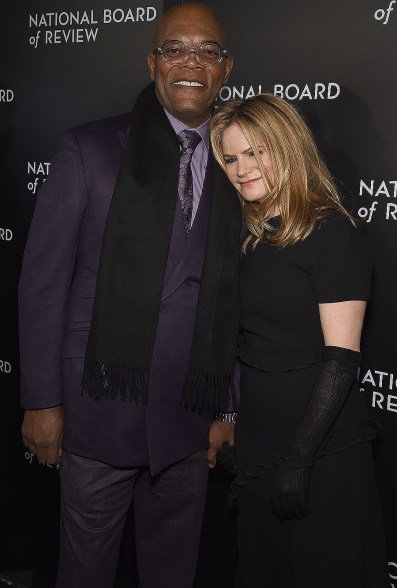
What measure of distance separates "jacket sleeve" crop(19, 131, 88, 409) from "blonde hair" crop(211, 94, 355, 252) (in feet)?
1.62

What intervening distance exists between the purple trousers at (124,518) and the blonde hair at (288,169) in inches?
33.6

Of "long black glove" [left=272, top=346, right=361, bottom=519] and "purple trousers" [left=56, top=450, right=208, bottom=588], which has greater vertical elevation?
"long black glove" [left=272, top=346, right=361, bottom=519]

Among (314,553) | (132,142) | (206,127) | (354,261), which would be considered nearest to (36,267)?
(132,142)

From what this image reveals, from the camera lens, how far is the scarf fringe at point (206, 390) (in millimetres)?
2311

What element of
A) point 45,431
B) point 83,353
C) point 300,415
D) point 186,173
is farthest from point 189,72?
point 45,431

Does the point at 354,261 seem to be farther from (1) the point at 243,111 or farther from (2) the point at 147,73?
(2) the point at 147,73

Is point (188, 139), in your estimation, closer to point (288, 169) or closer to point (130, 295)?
point (288, 169)

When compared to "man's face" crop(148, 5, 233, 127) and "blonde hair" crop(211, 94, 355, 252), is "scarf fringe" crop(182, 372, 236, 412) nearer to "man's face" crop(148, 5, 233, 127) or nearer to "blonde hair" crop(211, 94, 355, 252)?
"blonde hair" crop(211, 94, 355, 252)

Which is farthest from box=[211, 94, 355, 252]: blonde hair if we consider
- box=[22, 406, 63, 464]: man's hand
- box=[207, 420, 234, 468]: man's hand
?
box=[22, 406, 63, 464]: man's hand

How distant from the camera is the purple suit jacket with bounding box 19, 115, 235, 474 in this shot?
7.43ft

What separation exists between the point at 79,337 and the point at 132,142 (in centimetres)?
58

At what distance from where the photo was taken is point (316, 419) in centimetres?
205

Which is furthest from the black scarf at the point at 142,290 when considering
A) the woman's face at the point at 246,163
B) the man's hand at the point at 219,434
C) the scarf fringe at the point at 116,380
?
the man's hand at the point at 219,434

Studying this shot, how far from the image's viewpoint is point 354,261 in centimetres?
207
